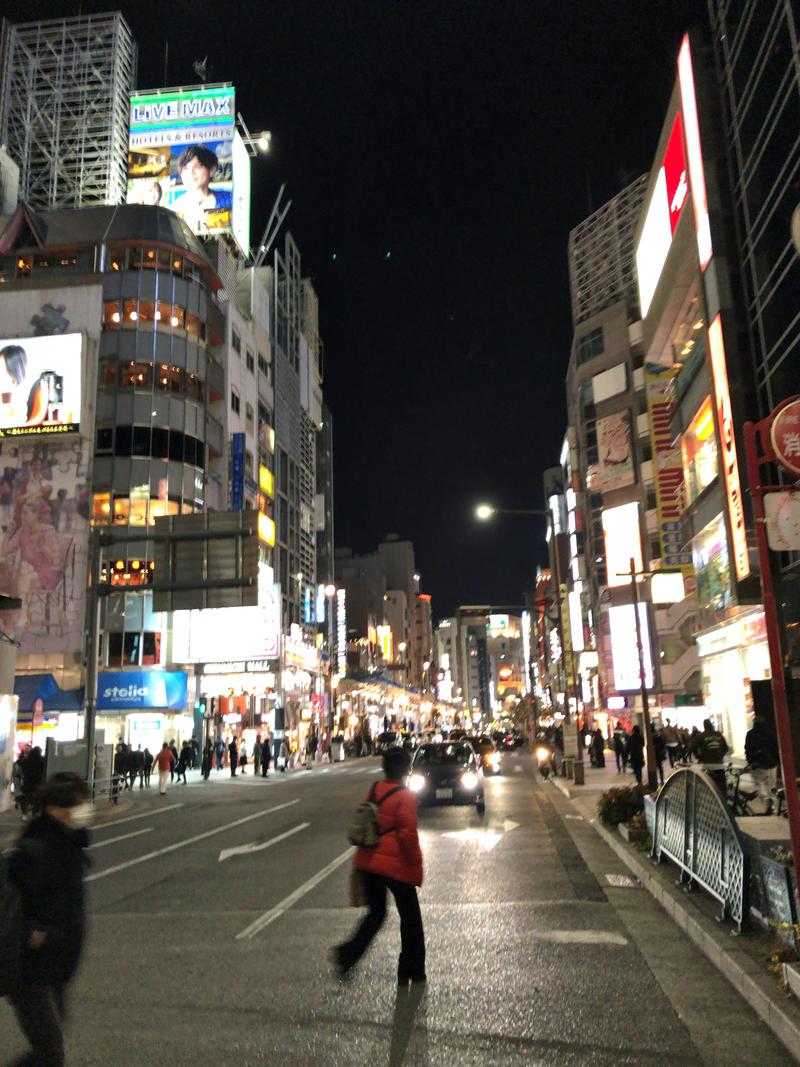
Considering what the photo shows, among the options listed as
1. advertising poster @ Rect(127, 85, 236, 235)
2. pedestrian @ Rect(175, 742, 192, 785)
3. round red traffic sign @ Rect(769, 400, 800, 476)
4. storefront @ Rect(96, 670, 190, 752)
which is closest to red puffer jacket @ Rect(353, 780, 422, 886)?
round red traffic sign @ Rect(769, 400, 800, 476)

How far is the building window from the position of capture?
69.1 metres

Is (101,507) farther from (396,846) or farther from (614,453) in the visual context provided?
(396,846)

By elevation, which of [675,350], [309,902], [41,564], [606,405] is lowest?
[309,902]

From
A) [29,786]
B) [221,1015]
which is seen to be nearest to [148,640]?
[29,786]

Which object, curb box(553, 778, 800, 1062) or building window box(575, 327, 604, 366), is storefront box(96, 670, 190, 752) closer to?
curb box(553, 778, 800, 1062)

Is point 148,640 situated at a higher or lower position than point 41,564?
lower

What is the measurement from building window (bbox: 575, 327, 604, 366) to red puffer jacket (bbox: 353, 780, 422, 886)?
65.6 metres

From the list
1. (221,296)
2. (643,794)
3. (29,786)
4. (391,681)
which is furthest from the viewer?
(391,681)

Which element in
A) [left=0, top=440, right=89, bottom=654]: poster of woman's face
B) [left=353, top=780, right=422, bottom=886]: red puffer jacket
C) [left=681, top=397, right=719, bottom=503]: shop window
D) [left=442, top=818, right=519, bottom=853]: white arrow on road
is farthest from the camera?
[left=0, top=440, right=89, bottom=654]: poster of woman's face

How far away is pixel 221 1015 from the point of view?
618 centimetres

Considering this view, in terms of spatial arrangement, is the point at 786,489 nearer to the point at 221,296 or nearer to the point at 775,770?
the point at 775,770

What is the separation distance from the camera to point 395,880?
6652mm

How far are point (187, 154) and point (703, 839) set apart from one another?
69223mm

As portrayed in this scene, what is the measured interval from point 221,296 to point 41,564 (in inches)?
1033
